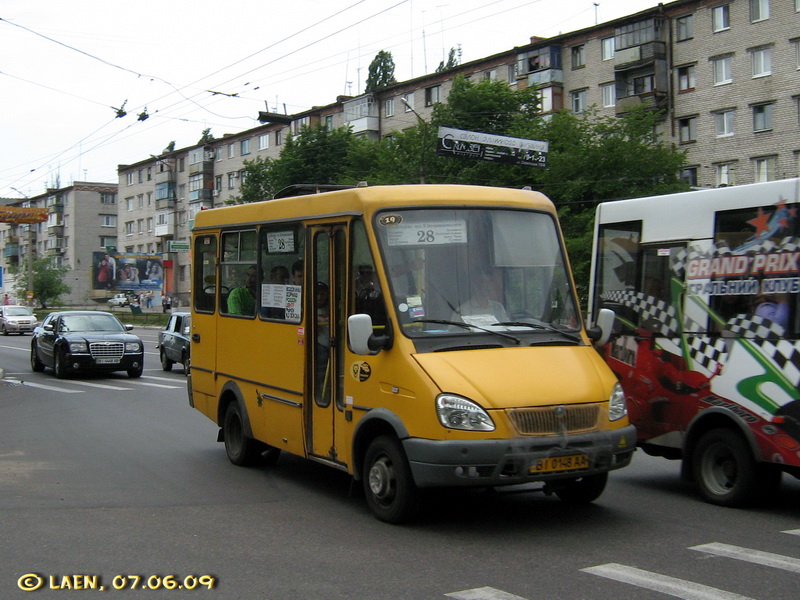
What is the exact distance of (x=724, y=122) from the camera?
151 ft

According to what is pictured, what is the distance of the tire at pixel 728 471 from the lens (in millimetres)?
7527

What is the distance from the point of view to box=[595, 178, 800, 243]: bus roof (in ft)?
24.6

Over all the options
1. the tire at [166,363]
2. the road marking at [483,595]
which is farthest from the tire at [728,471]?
the tire at [166,363]

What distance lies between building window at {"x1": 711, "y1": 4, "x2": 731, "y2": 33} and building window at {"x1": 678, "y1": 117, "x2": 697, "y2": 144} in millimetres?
4382

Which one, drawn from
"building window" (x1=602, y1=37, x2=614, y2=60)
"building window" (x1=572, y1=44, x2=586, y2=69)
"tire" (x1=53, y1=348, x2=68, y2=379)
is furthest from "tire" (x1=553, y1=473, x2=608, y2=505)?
"building window" (x1=572, y1=44, x2=586, y2=69)

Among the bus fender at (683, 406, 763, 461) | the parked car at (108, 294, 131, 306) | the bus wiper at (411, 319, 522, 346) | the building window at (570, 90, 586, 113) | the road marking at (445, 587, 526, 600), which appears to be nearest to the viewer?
the road marking at (445, 587, 526, 600)

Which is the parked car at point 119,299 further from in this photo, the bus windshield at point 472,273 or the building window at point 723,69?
the bus windshield at point 472,273

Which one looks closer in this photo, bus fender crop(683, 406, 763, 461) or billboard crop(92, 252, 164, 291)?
bus fender crop(683, 406, 763, 461)

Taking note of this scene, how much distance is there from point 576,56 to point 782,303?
48787 millimetres

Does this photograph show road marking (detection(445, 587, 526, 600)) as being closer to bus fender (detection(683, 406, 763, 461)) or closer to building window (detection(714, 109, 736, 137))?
bus fender (detection(683, 406, 763, 461))

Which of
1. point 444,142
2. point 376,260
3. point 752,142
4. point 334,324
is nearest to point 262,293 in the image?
point 334,324

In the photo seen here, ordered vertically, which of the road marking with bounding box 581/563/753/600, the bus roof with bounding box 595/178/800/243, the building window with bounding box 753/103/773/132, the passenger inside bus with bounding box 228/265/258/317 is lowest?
the road marking with bounding box 581/563/753/600

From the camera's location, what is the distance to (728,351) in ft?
25.6

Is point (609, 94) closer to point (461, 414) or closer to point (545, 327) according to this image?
point (545, 327)
